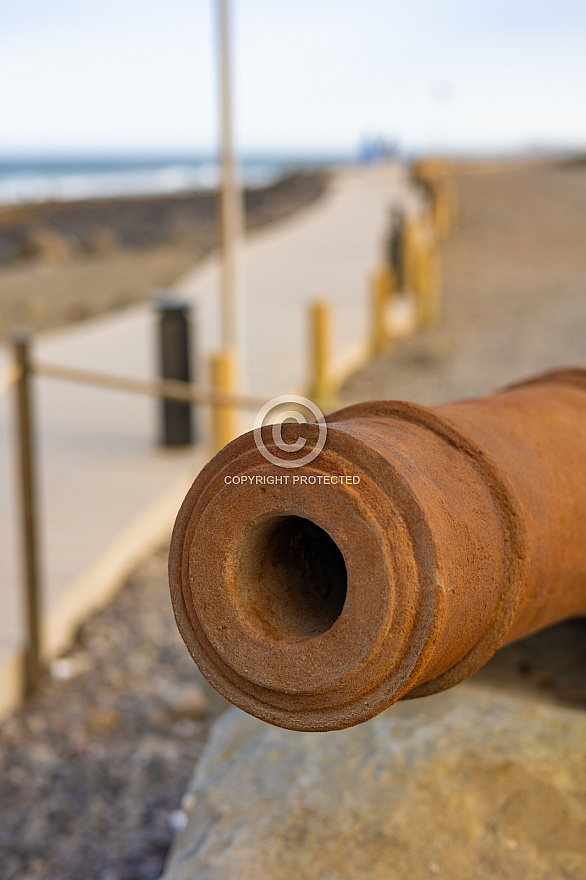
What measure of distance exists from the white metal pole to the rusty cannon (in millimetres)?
5092

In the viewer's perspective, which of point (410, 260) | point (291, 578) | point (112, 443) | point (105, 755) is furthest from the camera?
point (410, 260)

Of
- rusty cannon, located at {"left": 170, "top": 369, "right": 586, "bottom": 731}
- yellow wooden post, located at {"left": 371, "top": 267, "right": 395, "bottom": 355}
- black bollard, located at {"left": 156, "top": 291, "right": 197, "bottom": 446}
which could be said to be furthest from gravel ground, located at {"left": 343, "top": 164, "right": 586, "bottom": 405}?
rusty cannon, located at {"left": 170, "top": 369, "right": 586, "bottom": 731}

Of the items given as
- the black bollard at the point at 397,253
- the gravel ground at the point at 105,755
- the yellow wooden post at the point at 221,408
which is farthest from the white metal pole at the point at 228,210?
the black bollard at the point at 397,253

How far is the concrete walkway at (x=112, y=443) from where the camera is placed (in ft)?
15.1

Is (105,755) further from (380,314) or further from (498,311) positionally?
(498,311)

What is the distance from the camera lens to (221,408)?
5.52 metres

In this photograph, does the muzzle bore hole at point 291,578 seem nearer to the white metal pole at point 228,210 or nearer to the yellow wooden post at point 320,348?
the white metal pole at point 228,210

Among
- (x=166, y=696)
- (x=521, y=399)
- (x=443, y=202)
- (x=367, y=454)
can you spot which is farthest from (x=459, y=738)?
(x=443, y=202)

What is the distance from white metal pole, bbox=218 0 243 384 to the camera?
6.62 m

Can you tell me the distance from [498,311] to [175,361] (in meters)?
8.45

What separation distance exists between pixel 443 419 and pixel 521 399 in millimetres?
480

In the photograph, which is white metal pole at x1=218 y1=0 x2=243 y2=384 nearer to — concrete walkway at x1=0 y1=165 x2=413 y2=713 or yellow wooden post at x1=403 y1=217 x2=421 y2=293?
concrete walkway at x1=0 y1=165 x2=413 y2=713

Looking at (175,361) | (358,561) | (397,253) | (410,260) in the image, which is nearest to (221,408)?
(175,361)

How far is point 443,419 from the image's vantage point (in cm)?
158
